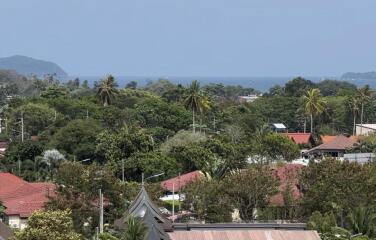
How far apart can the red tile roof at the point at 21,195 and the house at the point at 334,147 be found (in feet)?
129

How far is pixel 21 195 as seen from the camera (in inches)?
2234

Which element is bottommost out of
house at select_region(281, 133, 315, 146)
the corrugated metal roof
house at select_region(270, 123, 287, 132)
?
house at select_region(270, 123, 287, 132)

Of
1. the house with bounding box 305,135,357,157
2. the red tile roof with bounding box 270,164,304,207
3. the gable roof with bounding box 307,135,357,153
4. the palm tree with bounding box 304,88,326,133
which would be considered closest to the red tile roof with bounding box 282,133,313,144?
the palm tree with bounding box 304,88,326,133

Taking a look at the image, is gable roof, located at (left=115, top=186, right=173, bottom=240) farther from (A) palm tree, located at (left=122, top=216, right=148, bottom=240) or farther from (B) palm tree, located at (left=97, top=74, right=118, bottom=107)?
(B) palm tree, located at (left=97, top=74, right=118, bottom=107)

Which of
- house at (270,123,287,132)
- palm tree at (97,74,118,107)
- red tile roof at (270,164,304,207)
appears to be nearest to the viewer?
red tile roof at (270,164,304,207)

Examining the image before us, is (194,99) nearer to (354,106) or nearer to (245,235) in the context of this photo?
(354,106)

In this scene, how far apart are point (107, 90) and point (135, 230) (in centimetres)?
7058

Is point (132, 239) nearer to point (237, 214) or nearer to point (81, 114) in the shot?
point (237, 214)

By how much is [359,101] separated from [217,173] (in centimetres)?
5881

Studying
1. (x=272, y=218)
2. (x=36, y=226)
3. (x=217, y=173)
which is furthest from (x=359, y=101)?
(x=36, y=226)

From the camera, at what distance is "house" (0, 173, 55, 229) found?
165 feet

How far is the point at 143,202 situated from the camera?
3959 cm

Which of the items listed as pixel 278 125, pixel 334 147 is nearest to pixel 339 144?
pixel 334 147

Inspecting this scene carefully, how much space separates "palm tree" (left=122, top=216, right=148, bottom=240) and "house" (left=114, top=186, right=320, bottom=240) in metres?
1.23
